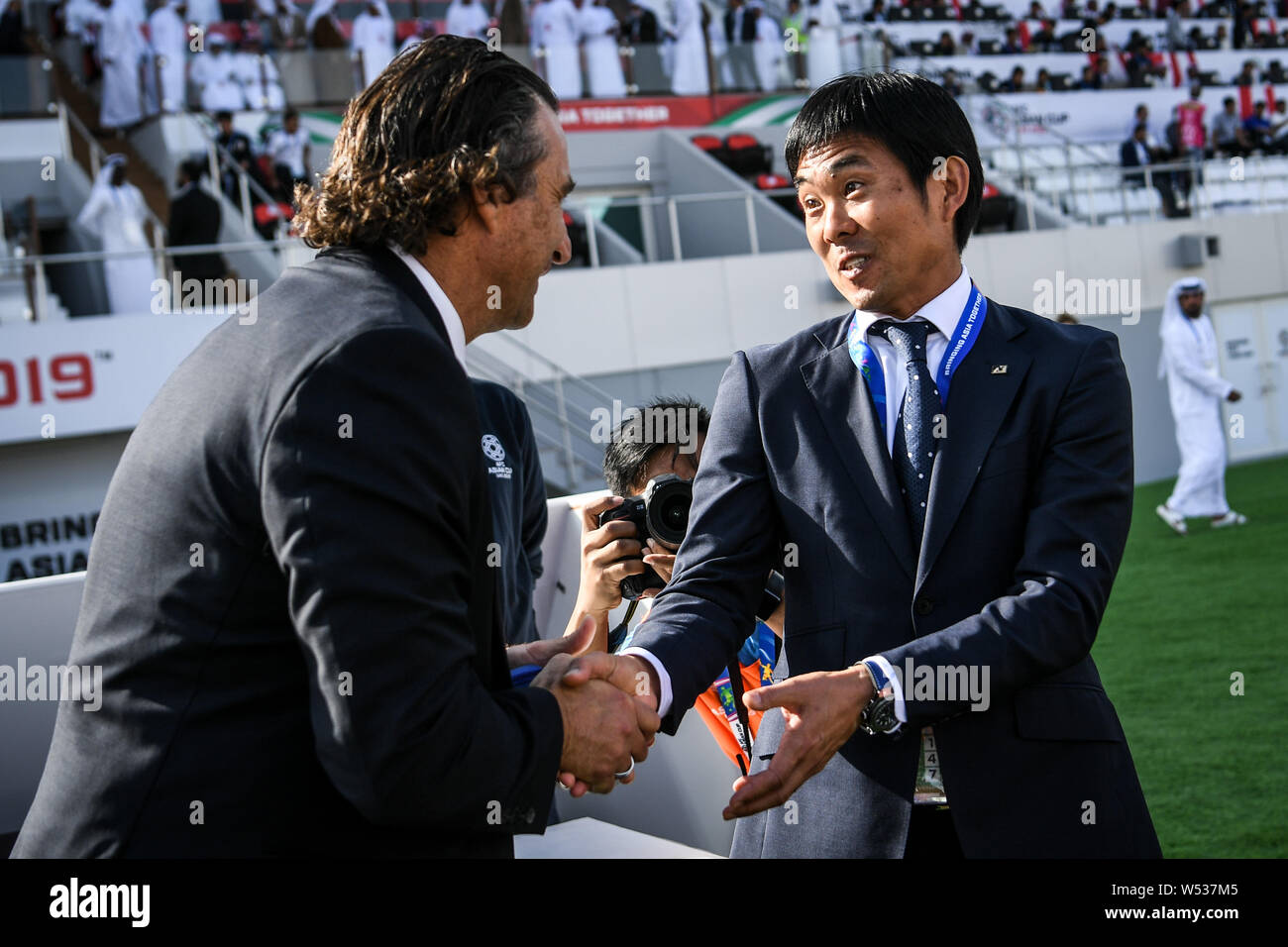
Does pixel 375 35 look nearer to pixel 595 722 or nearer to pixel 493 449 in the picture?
pixel 493 449

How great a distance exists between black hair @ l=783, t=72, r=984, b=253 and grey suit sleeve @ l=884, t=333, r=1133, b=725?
0.34 m

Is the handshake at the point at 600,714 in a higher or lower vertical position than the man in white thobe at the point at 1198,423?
higher

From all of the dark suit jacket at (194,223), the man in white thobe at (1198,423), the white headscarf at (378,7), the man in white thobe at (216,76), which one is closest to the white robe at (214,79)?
the man in white thobe at (216,76)

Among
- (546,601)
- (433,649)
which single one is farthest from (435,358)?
(546,601)

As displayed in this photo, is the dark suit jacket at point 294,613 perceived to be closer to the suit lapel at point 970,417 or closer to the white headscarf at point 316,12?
the suit lapel at point 970,417

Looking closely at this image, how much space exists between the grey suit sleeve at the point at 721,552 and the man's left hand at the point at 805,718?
0.72ft

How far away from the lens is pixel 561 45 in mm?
14953

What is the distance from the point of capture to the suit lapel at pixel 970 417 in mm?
1655

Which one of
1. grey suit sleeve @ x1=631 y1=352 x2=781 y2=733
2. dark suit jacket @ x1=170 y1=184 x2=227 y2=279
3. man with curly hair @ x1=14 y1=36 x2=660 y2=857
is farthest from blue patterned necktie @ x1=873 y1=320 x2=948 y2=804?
dark suit jacket @ x1=170 y1=184 x2=227 y2=279

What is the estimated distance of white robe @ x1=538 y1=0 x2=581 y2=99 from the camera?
1477 cm

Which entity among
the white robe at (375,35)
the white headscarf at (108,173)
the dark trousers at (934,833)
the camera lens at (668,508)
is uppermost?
the white robe at (375,35)

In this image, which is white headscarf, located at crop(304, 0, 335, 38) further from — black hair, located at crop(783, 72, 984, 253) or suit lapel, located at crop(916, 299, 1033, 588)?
suit lapel, located at crop(916, 299, 1033, 588)

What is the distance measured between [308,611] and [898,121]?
1.06 meters
